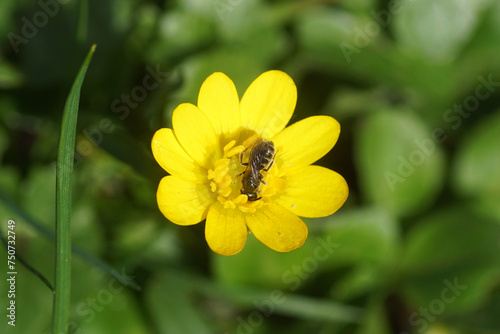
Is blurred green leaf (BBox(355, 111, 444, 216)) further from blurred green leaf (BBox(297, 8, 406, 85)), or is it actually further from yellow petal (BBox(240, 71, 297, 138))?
yellow petal (BBox(240, 71, 297, 138))

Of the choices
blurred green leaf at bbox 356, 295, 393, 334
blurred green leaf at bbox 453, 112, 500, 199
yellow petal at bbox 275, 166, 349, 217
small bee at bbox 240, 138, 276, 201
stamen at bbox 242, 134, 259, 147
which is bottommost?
blurred green leaf at bbox 356, 295, 393, 334

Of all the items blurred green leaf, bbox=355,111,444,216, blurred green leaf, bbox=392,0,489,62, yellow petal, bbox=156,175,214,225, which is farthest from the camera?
blurred green leaf, bbox=392,0,489,62

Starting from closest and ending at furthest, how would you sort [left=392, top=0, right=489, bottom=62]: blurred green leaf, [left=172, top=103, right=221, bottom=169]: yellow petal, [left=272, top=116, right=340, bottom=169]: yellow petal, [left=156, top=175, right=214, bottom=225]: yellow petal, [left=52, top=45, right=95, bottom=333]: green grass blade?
1. [left=52, top=45, right=95, bottom=333]: green grass blade
2. [left=156, top=175, right=214, bottom=225]: yellow petal
3. [left=172, top=103, right=221, bottom=169]: yellow petal
4. [left=272, top=116, right=340, bottom=169]: yellow petal
5. [left=392, top=0, right=489, bottom=62]: blurred green leaf

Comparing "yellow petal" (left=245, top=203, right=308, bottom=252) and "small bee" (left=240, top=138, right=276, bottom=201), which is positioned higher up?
"small bee" (left=240, top=138, right=276, bottom=201)

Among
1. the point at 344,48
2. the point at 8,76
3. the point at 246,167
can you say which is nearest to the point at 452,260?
the point at 344,48

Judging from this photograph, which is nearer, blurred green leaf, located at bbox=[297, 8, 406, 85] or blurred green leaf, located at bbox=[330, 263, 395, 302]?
blurred green leaf, located at bbox=[330, 263, 395, 302]

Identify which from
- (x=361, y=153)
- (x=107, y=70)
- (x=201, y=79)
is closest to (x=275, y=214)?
(x=201, y=79)

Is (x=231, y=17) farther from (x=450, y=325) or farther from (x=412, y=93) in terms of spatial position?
(x=450, y=325)

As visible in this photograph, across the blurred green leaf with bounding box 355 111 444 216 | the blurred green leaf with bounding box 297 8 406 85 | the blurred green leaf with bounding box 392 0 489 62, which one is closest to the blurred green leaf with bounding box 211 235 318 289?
the blurred green leaf with bounding box 355 111 444 216

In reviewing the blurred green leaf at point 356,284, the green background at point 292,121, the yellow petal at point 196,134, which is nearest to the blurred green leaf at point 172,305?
the green background at point 292,121
